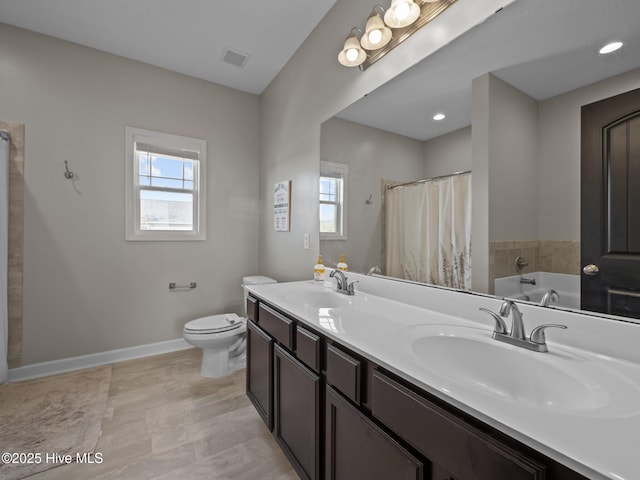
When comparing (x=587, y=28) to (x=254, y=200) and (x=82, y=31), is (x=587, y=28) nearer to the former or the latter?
(x=254, y=200)

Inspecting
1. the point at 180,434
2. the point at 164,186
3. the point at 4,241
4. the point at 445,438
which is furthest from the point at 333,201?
the point at 4,241

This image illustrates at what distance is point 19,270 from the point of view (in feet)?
7.49

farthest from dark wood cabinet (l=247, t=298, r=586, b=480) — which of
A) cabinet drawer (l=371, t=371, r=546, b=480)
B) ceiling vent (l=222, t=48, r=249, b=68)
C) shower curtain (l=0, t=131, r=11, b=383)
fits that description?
ceiling vent (l=222, t=48, r=249, b=68)

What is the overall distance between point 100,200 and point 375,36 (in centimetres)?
257

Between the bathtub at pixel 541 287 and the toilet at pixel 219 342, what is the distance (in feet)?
5.63

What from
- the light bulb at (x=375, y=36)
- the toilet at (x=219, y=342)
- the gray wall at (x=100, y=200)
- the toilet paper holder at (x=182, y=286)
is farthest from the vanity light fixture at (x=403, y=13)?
the toilet paper holder at (x=182, y=286)

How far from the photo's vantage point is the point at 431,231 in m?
1.38

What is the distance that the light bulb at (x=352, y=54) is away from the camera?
1700 mm

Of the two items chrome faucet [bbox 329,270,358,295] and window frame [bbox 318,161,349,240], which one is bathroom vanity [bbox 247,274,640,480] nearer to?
chrome faucet [bbox 329,270,358,295]

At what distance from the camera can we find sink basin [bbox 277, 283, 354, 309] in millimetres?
1659

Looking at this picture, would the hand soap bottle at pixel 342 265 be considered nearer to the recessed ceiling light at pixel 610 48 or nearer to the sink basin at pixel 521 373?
the sink basin at pixel 521 373

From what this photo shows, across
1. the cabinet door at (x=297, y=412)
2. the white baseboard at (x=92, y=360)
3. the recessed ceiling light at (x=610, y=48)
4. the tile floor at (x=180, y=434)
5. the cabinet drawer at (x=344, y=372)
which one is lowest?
the tile floor at (x=180, y=434)

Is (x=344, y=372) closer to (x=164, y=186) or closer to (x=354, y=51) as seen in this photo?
(x=354, y=51)

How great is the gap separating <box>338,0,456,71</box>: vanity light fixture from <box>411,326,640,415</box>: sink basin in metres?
1.40
